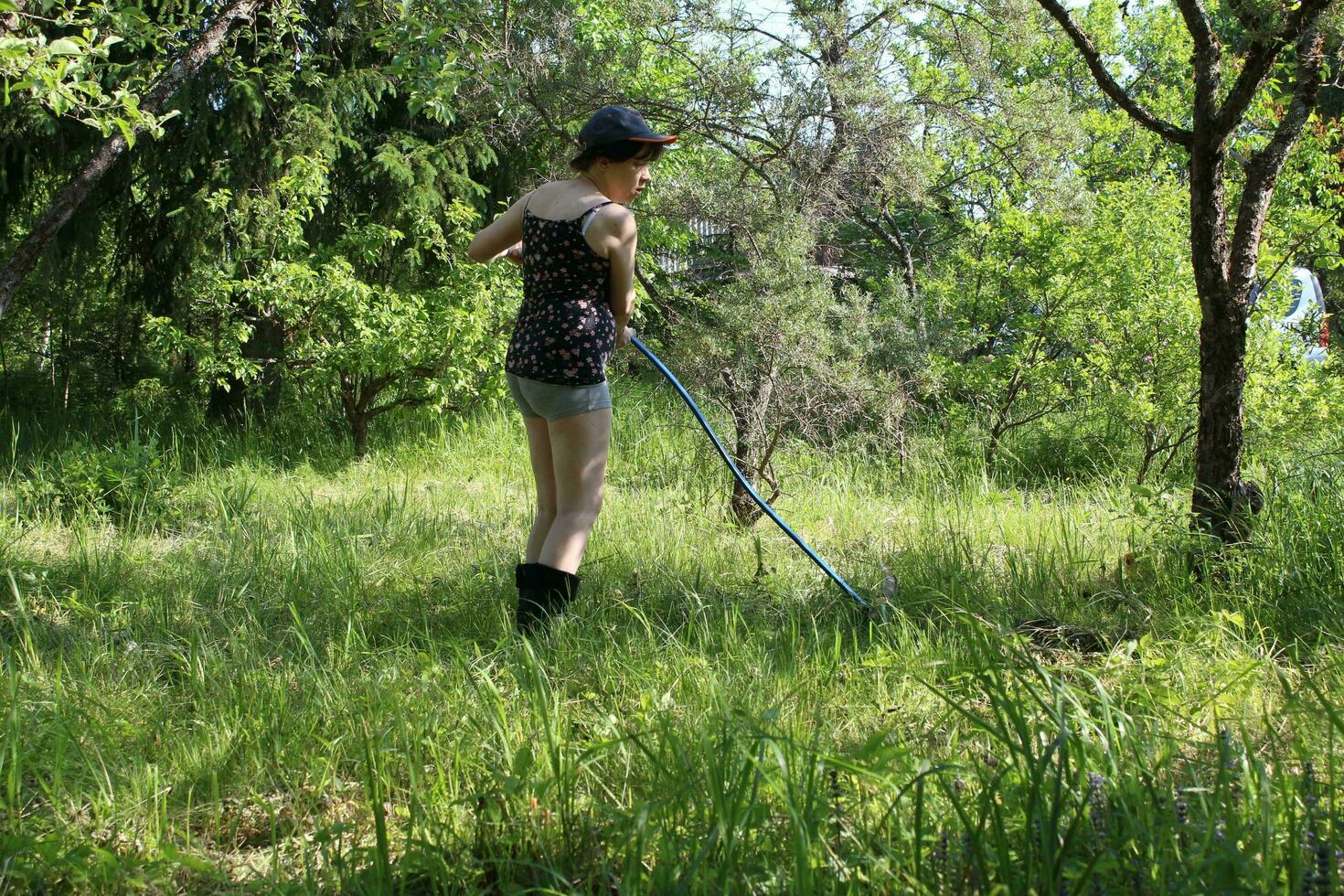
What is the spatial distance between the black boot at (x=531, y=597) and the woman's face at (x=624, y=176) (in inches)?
48.7

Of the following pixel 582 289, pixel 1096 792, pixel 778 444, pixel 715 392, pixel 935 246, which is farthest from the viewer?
pixel 935 246

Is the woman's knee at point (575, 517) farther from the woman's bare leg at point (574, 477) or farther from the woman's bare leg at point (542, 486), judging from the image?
the woman's bare leg at point (542, 486)

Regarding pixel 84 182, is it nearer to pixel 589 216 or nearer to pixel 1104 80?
pixel 589 216

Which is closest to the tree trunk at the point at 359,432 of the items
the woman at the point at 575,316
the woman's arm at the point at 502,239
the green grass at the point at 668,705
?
the green grass at the point at 668,705

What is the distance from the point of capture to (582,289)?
11.4 ft

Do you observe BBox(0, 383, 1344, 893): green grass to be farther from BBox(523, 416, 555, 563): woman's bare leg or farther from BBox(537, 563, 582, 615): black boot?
BBox(523, 416, 555, 563): woman's bare leg

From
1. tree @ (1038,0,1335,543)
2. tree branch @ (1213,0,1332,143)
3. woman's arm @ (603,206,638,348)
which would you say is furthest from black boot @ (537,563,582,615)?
tree branch @ (1213,0,1332,143)

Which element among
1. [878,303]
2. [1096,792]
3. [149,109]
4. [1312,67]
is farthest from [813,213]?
[1096,792]

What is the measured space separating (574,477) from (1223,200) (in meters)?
2.49

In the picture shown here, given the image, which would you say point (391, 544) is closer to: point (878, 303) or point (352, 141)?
point (878, 303)

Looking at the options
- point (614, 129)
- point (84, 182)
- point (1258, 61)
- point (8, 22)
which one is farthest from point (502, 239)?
point (1258, 61)

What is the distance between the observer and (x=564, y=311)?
11.3 feet

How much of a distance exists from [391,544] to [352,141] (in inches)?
157

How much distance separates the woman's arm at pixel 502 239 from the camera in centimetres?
367
